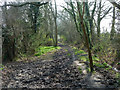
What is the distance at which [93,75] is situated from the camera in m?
6.48

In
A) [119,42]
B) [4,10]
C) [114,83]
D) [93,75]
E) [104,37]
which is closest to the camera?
[114,83]

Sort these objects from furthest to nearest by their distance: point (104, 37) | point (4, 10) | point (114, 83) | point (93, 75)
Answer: point (4, 10) < point (104, 37) < point (93, 75) < point (114, 83)

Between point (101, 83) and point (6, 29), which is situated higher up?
point (6, 29)

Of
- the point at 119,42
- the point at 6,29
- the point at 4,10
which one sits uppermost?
the point at 4,10

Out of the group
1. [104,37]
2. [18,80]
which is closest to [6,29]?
[18,80]

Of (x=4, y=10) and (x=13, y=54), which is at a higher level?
(x=4, y=10)

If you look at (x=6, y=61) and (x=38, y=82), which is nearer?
(x=38, y=82)

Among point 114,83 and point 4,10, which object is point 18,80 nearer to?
point 114,83

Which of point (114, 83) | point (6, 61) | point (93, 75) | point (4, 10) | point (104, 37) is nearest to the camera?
point (114, 83)

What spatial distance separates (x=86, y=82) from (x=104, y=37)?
361 centimetres

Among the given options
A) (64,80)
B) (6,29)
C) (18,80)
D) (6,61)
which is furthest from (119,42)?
(6,61)

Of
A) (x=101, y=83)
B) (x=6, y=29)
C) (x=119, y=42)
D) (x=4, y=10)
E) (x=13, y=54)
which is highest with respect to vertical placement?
(x=4, y=10)

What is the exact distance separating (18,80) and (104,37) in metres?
5.38

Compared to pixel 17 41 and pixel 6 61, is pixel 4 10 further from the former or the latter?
pixel 6 61
